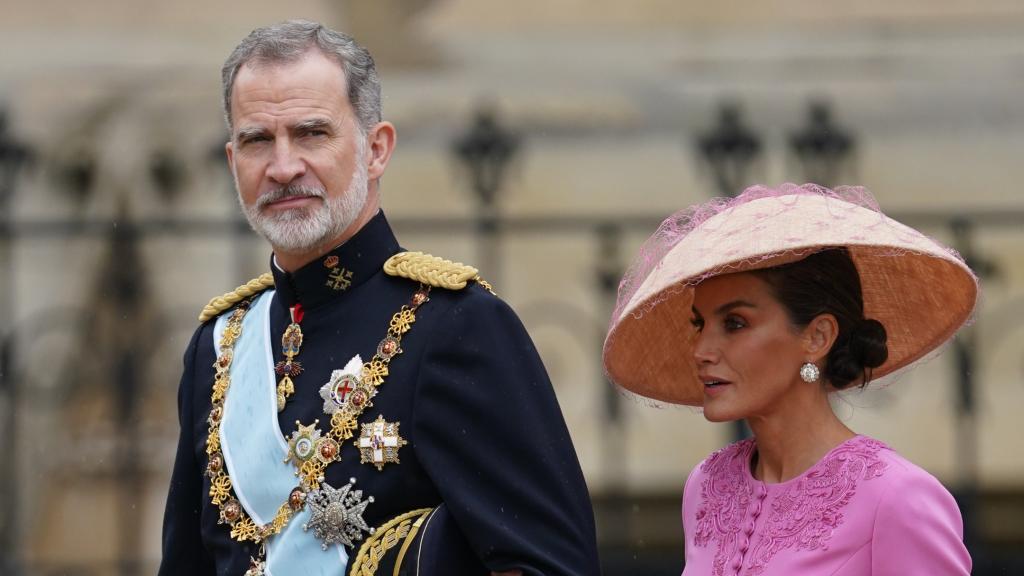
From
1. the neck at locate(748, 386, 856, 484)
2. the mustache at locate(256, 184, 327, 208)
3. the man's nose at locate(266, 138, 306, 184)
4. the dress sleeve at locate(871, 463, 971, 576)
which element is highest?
the man's nose at locate(266, 138, 306, 184)

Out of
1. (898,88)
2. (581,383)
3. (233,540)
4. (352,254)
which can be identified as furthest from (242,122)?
(898,88)

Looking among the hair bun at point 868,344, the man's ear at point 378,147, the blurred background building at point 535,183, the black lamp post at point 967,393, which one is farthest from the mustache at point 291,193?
the black lamp post at point 967,393

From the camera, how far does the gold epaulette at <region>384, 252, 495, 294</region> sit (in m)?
3.16

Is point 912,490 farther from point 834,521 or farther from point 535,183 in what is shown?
point 535,183

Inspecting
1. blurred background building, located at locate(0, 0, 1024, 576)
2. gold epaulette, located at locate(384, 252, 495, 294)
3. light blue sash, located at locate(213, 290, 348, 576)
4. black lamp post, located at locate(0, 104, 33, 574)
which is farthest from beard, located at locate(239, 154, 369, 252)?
black lamp post, located at locate(0, 104, 33, 574)

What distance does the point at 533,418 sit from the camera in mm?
3064

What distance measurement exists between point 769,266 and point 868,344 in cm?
18

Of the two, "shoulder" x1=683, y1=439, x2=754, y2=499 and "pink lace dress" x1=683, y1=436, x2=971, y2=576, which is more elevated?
"shoulder" x1=683, y1=439, x2=754, y2=499

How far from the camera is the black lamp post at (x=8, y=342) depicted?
6.89 m

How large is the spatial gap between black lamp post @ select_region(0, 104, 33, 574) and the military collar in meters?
3.81

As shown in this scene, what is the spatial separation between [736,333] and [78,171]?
4711 millimetres

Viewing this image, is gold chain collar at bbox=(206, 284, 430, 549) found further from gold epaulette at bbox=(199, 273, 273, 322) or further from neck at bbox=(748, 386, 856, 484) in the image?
neck at bbox=(748, 386, 856, 484)

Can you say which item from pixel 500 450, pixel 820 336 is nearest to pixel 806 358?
pixel 820 336

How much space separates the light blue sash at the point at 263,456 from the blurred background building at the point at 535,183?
3286 mm
